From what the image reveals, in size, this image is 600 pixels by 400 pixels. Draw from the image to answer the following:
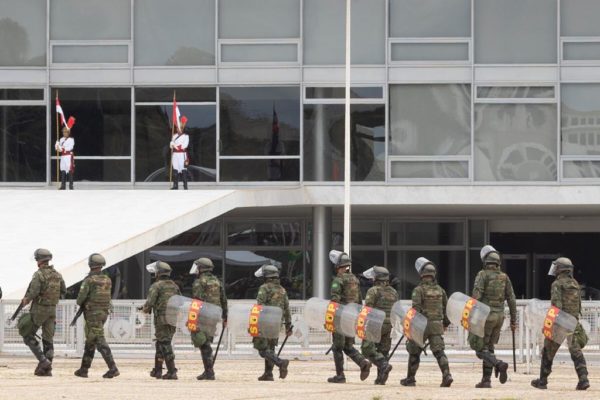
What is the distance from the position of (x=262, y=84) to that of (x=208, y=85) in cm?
118

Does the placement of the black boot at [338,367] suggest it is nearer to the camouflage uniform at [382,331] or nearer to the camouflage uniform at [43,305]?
the camouflage uniform at [382,331]

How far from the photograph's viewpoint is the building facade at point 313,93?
35.6m

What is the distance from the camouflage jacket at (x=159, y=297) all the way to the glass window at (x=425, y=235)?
17418 mm

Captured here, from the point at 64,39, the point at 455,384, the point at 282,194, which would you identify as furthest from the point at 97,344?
the point at 64,39

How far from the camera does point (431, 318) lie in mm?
21125

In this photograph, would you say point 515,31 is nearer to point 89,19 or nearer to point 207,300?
point 89,19

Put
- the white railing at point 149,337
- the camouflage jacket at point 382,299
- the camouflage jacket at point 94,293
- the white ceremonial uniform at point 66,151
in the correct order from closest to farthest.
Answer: the camouflage jacket at point 382,299 → the camouflage jacket at point 94,293 → the white railing at point 149,337 → the white ceremonial uniform at point 66,151

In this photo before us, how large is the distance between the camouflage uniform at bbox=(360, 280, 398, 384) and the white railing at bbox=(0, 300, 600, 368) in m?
4.69

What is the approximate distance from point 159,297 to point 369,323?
279 centimetres

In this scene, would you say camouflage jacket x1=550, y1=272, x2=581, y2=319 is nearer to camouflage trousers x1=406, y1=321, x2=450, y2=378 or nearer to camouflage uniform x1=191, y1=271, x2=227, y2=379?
camouflage trousers x1=406, y1=321, x2=450, y2=378

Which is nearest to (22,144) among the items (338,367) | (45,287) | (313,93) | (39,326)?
(313,93)

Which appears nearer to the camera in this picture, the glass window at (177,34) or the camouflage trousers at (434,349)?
the camouflage trousers at (434,349)

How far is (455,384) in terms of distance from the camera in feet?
72.2

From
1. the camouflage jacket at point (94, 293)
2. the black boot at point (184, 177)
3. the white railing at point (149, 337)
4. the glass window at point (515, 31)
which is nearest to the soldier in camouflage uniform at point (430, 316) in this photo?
the camouflage jacket at point (94, 293)
